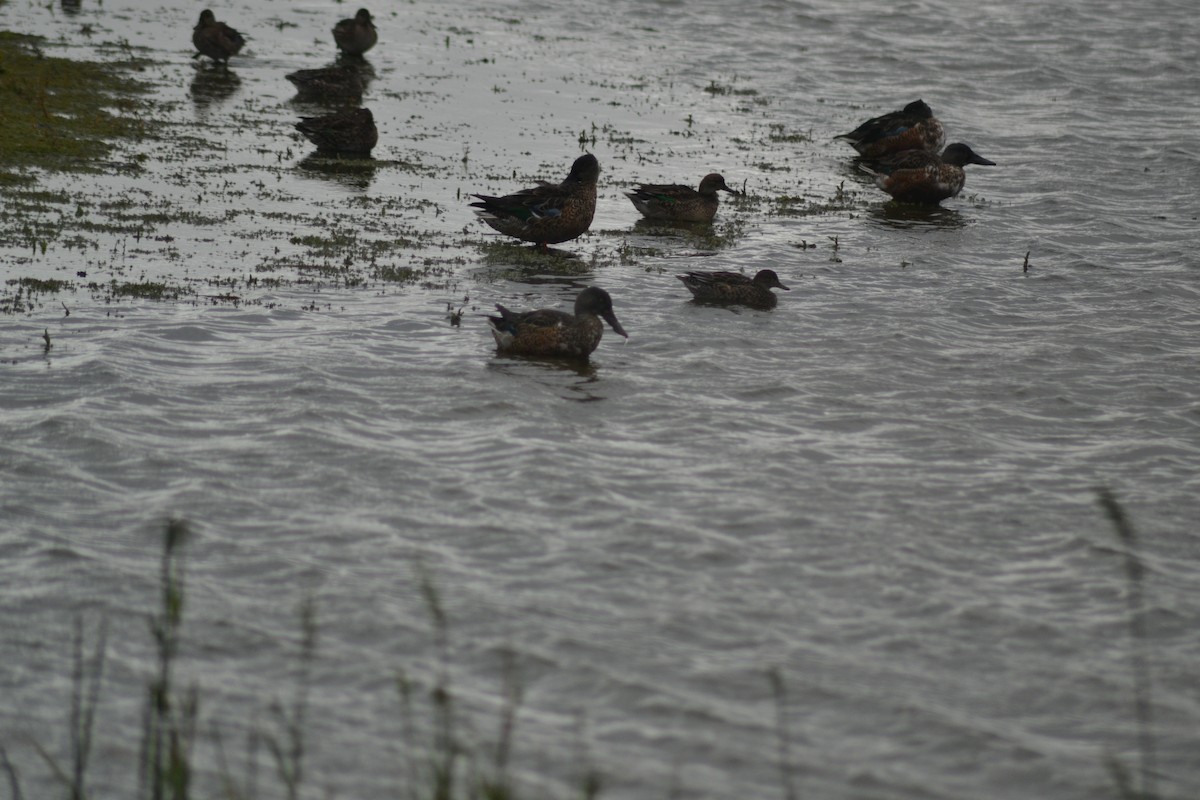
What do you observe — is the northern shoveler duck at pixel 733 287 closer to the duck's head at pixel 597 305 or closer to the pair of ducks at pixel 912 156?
the duck's head at pixel 597 305

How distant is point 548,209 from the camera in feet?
44.2

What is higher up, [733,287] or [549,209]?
[549,209]

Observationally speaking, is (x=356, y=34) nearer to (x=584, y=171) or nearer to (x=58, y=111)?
(x=58, y=111)

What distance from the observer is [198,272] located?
1163cm

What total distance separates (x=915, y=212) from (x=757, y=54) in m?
11.1

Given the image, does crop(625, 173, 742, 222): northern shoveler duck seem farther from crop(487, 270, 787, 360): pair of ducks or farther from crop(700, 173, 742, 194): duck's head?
crop(487, 270, 787, 360): pair of ducks

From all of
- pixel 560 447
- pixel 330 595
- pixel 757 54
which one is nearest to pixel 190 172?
pixel 560 447

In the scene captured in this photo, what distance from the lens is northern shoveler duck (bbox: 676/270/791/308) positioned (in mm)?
11891

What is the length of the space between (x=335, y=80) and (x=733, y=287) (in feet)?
34.4

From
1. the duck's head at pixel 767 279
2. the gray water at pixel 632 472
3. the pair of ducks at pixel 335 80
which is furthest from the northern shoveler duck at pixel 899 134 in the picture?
the duck's head at pixel 767 279

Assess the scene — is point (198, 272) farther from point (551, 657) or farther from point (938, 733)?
point (938, 733)

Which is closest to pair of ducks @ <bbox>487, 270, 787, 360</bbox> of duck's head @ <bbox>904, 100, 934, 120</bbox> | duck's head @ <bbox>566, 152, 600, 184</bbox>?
duck's head @ <bbox>566, 152, 600, 184</bbox>

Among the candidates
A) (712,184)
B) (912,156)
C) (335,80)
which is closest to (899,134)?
→ (912,156)

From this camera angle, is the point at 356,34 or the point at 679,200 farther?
the point at 356,34
